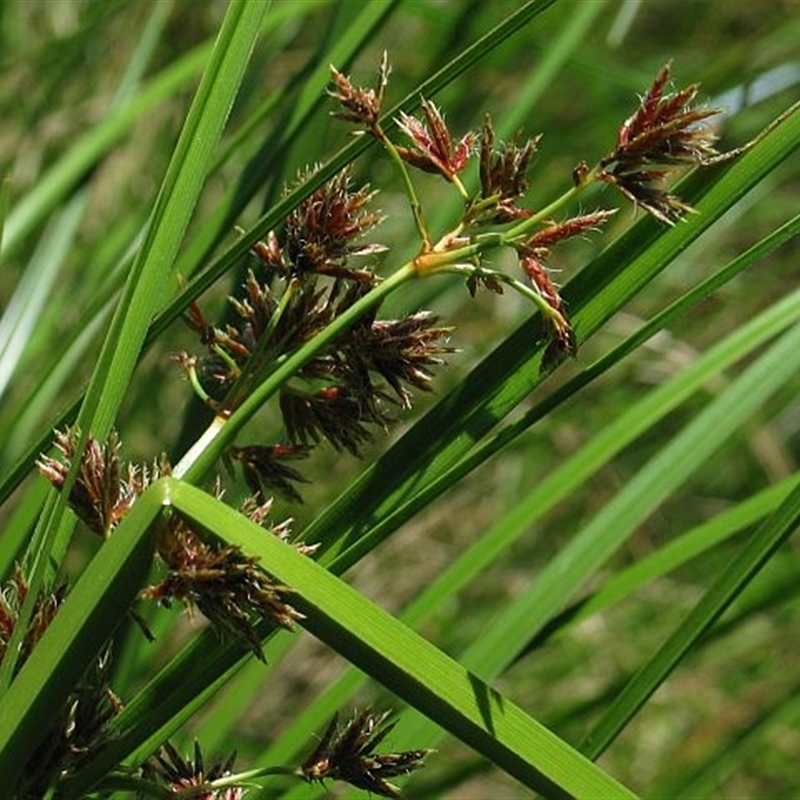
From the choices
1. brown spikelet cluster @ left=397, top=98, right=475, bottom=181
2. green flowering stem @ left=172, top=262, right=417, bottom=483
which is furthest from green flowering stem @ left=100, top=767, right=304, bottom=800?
brown spikelet cluster @ left=397, top=98, right=475, bottom=181

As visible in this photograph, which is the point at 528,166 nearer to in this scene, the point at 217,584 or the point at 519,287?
the point at 519,287

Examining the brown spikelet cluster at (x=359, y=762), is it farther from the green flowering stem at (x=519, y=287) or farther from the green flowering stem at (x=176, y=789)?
the green flowering stem at (x=519, y=287)

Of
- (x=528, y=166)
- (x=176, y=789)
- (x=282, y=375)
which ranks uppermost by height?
(x=528, y=166)

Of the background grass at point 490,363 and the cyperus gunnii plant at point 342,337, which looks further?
the background grass at point 490,363

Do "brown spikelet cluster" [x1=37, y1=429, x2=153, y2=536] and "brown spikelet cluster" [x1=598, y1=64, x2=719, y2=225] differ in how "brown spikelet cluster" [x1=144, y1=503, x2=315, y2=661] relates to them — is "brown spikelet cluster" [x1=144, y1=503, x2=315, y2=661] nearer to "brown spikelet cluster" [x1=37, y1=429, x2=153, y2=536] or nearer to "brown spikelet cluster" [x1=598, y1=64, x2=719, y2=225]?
"brown spikelet cluster" [x1=37, y1=429, x2=153, y2=536]

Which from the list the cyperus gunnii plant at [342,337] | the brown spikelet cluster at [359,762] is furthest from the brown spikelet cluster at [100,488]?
the brown spikelet cluster at [359,762]

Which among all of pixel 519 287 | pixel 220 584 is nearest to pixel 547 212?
pixel 519 287
